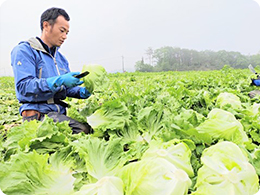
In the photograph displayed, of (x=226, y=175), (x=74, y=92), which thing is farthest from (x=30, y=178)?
(x=74, y=92)

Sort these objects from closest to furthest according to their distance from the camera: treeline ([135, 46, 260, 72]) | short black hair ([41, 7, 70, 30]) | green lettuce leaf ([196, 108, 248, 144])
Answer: green lettuce leaf ([196, 108, 248, 144]), short black hair ([41, 7, 70, 30]), treeline ([135, 46, 260, 72])

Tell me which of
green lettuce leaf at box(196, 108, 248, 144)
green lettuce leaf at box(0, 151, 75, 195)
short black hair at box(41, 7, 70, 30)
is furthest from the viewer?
short black hair at box(41, 7, 70, 30)

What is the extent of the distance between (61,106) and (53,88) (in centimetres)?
76

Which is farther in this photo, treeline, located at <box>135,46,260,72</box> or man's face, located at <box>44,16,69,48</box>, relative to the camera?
treeline, located at <box>135,46,260,72</box>

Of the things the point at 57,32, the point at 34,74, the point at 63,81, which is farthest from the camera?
the point at 57,32

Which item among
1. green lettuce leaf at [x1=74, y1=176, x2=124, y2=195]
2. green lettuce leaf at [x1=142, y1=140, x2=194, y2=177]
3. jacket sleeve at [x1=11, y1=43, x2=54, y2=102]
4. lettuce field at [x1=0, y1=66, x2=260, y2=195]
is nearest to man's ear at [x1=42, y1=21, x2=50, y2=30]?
jacket sleeve at [x1=11, y1=43, x2=54, y2=102]

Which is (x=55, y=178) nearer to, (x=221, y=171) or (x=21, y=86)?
(x=221, y=171)

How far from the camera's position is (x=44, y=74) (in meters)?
3.66

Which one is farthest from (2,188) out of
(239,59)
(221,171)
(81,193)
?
(239,59)

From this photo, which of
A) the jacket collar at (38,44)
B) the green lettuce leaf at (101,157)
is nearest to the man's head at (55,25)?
the jacket collar at (38,44)

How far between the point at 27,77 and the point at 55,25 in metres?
0.95

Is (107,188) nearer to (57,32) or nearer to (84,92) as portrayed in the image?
(84,92)

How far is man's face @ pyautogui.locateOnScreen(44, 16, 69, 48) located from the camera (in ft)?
11.7

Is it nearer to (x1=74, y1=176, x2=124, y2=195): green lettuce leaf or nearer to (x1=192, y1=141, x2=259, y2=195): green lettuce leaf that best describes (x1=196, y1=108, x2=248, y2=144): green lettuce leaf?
(x1=192, y1=141, x2=259, y2=195): green lettuce leaf
